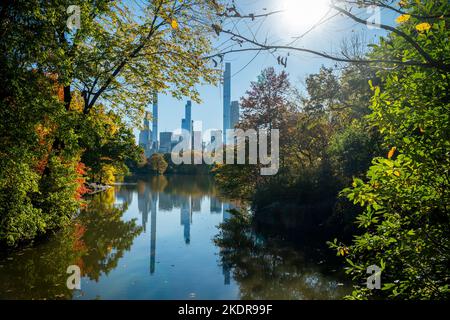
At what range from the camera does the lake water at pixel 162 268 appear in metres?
9.61

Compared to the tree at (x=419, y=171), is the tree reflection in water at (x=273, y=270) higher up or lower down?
lower down

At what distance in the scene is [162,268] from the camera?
39.1ft


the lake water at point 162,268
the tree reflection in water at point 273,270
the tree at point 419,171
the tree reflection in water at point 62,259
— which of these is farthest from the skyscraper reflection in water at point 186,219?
the tree at point 419,171

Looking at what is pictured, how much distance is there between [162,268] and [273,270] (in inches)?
161

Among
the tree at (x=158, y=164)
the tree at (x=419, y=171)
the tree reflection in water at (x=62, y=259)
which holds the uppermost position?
the tree at (x=158, y=164)

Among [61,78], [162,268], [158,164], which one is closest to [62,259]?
[162,268]

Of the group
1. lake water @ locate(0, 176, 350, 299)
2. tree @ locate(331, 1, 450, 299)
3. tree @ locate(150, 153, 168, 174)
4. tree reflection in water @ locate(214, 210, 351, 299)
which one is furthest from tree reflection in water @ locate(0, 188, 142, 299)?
tree @ locate(150, 153, 168, 174)

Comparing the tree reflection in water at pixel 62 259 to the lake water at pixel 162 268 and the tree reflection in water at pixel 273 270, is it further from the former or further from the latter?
the tree reflection in water at pixel 273 270

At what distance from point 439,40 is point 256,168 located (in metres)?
23.2

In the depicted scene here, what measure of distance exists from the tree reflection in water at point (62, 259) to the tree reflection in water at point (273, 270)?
4665mm

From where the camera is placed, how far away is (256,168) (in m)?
26.4

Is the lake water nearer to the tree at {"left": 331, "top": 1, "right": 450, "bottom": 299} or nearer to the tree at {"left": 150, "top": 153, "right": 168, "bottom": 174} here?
the tree at {"left": 331, "top": 1, "right": 450, "bottom": 299}

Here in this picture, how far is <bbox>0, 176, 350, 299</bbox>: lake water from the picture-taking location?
961 cm
